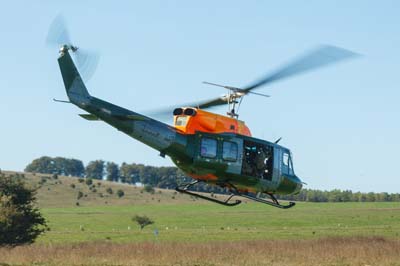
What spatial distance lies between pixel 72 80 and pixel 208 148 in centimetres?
475

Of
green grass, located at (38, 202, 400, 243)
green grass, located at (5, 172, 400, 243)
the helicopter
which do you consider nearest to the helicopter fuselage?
the helicopter

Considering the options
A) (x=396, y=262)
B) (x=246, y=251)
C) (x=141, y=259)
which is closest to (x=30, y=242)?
(x=141, y=259)

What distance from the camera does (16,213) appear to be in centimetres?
4694

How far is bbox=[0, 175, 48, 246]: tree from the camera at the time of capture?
46844 millimetres

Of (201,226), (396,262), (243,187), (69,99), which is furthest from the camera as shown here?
(201,226)

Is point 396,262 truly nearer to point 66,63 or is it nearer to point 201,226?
point 66,63

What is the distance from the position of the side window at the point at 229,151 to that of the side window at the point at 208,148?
1.09 feet

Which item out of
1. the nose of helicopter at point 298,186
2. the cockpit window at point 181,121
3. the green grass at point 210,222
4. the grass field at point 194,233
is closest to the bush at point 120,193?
the grass field at point 194,233

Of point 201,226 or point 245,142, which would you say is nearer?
point 245,142

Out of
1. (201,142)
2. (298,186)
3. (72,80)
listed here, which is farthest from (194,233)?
(72,80)

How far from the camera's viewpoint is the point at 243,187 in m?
22.5

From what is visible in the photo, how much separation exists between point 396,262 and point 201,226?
5294cm

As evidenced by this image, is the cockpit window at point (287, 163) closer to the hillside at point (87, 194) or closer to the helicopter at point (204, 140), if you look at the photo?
the helicopter at point (204, 140)

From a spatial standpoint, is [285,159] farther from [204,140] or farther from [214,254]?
[214,254]
